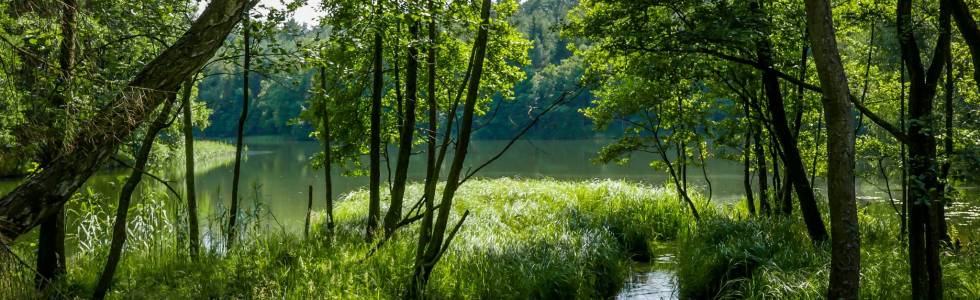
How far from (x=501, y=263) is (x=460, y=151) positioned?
233 cm

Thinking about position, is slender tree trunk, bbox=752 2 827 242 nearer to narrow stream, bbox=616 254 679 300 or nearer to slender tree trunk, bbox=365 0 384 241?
narrow stream, bbox=616 254 679 300

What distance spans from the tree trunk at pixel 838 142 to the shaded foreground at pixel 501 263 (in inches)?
58.7

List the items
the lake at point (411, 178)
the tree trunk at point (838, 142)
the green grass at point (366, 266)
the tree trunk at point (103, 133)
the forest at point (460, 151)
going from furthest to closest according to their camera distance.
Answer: the lake at point (411, 178) → the green grass at point (366, 266) → the tree trunk at point (838, 142) → the forest at point (460, 151) → the tree trunk at point (103, 133)

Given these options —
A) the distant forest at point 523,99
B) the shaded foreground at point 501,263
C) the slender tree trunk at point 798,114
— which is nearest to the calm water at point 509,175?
the shaded foreground at point 501,263

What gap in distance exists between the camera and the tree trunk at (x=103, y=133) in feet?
9.63

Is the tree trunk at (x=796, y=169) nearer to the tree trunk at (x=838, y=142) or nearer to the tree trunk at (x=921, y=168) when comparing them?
the tree trunk at (x=921, y=168)

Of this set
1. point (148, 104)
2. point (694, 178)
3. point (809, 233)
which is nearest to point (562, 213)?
point (809, 233)

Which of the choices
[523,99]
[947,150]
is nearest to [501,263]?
[947,150]

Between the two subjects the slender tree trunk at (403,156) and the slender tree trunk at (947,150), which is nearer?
the slender tree trunk at (947,150)

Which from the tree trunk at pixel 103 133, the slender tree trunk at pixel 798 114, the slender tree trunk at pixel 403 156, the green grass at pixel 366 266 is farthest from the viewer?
the slender tree trunk at pixel 798 114

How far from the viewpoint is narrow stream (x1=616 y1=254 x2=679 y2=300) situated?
6.47 m

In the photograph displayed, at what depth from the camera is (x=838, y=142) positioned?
142 inches

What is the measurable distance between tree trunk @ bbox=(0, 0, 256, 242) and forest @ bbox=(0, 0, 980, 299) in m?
0.01

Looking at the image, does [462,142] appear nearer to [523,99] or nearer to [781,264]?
[781,264]
